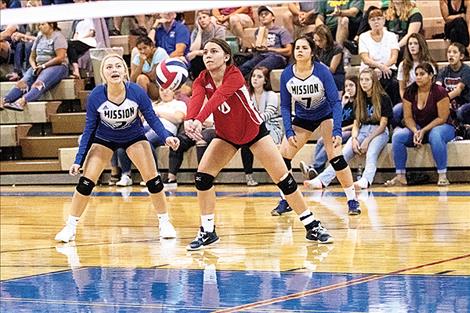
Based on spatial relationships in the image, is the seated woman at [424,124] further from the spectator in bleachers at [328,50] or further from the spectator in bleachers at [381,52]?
the spectator in bleachers at [328,50]

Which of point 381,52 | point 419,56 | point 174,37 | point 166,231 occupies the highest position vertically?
point 174,37

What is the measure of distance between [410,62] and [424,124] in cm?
86

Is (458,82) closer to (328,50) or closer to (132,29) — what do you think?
(328,50)

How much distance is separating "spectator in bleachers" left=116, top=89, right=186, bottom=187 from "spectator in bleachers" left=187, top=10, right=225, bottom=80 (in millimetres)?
749

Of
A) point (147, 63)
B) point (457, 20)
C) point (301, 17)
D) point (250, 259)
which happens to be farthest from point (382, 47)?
point (250, 259)

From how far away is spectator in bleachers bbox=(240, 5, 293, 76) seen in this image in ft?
50.2

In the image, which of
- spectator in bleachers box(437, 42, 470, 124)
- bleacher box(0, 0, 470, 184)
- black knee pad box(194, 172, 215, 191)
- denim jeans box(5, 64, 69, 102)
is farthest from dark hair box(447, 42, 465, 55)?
denim jeans box(5, 64, 69, 102)

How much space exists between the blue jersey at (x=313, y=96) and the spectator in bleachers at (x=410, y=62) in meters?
3.54

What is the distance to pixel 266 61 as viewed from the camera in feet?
50.0

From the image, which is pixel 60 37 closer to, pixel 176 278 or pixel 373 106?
pixel 373 106

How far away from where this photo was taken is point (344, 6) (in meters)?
15.4

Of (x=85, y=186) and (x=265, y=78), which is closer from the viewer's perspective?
(x=85, y=186)

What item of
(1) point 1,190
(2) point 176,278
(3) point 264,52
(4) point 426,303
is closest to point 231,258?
(2) point 176,278

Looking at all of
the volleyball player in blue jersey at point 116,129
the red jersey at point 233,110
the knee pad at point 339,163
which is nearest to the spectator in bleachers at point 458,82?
the knee pad at point 339,163
